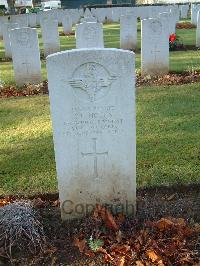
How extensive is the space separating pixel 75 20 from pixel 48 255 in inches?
1015

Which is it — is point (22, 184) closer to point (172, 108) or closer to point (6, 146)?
point (6, 146)

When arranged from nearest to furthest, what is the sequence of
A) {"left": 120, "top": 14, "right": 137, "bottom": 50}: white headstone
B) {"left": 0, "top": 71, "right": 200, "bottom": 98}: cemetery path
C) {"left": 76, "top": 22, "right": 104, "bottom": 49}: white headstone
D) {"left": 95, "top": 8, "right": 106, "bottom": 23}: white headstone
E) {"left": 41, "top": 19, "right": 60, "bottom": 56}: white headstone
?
{"left": 0, "top": 71, "right": 200, "bottom": 98}: cemetery path → {"left": 76, "top": 22, "right": 104, "bottom": 49}: white headstone → {"left": 41, "top": 19, "right": 60, "bottom": 56}: white headstone → {"left": 120, "top": 14, "right": 137, "bottom": 50}: white headstone → {"left": 95, "top": 8, "right": 106, "bottom": 23}: white headstone

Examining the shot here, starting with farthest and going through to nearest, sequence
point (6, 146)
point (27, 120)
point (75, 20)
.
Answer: point (75, 20)
point (27, 120)
point (6, 146)

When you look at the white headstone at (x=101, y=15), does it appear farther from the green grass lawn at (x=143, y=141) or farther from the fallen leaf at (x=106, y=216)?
the fallen leaf at (x=106, y=216)

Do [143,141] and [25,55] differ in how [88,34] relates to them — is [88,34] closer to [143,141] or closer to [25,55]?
[25,55]

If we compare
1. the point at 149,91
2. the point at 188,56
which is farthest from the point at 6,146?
the point at 188,56

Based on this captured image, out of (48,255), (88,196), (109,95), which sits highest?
(109,95)

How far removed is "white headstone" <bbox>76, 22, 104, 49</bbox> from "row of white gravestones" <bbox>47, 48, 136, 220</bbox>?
7.17m

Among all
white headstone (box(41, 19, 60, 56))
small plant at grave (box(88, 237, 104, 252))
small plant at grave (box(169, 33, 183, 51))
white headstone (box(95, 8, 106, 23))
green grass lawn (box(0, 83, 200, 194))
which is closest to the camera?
small plant at grave (box(88, 237, 104, 252))

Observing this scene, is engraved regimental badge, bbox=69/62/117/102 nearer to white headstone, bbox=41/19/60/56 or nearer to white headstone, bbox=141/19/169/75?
white headstone, bbox=141/19/169/75

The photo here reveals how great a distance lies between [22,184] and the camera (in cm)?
500

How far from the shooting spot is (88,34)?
10648 mm

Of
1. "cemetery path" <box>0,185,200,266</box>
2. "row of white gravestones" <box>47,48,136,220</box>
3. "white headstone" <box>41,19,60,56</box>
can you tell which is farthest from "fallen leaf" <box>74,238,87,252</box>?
"white headstone" <box>41,19,60,56</box>

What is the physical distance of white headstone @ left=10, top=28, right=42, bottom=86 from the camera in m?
9.88
